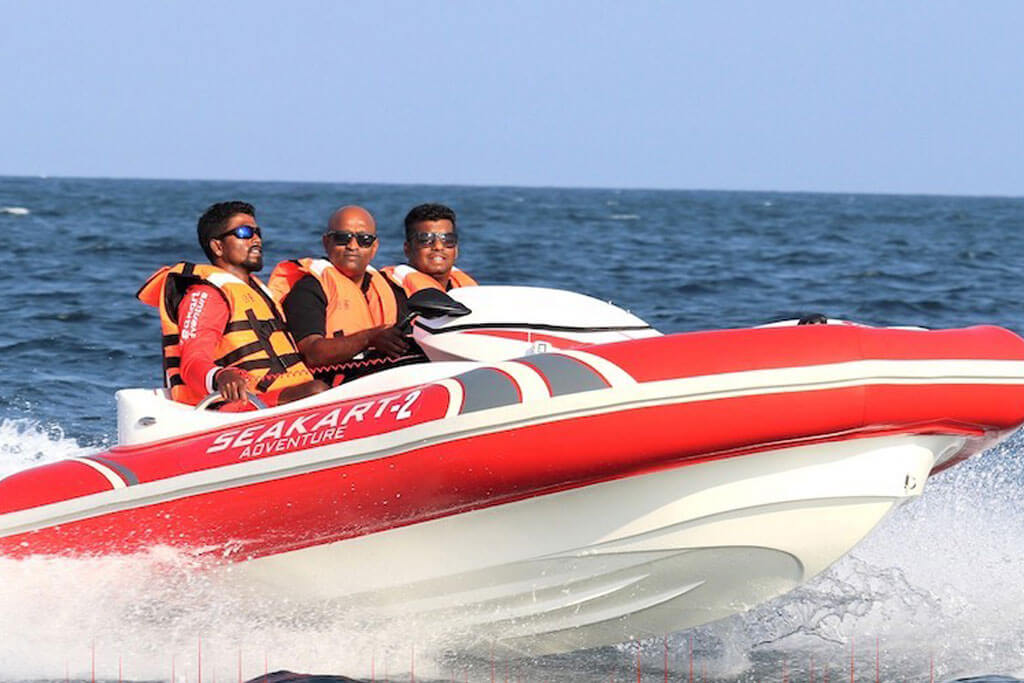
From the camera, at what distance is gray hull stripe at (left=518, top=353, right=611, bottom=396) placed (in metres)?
4.07

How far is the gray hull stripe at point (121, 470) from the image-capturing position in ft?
14.7

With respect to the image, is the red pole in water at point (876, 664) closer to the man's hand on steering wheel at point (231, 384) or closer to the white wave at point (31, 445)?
→ the man's hand on steering wheel at point (231, 384)

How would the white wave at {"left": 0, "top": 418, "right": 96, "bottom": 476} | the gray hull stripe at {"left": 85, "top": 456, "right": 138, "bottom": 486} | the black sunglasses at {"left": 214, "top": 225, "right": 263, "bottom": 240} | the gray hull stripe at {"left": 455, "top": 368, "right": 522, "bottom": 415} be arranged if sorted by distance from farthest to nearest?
the white wave at {"left": 0, "top": 418, "right": 96, "bottom": 476} → the black sunglasses at {"left": 214, "top": 225, "right": 263, "bottom": 240} → the gray hull stripe at {"left": 85, "top": 456, "right": 138, "bottom": 486} → the gray hull stripe at {"left": 455, "top": 368, "right": 522, "bottom": 415}

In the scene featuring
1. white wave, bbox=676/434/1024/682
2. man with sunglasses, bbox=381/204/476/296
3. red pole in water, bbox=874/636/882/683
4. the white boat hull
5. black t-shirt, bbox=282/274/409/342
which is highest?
man with sunglasses, bbox=381/204/476/296

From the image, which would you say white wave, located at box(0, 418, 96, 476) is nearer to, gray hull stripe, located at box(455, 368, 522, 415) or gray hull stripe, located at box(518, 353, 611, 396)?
gray hull stripe, located at box(455, 368, 522, 415)

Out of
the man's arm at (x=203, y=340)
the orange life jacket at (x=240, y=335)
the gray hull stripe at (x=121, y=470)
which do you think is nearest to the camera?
the gray hull stripe at (x=121, y=470)

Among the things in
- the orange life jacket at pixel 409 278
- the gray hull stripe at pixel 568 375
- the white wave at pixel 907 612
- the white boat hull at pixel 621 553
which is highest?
→ the orange life jacket at pixel 409 278

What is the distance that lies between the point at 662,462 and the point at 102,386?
5032 millimetres

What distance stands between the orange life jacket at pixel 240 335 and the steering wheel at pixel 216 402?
51mm

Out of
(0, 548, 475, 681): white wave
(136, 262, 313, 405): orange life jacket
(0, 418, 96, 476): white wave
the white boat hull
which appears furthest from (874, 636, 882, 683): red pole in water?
(0, 418, 96, 476): white wave

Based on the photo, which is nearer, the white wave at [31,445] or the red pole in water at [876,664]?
the red pole in water at [876,664]

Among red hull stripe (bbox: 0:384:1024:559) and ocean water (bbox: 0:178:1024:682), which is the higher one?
red hull stripe (bbox: 0:384:1024:559)

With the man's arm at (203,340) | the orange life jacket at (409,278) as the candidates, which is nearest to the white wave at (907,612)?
the orange life jacket at (409,278)

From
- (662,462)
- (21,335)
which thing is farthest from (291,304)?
(21,335)
